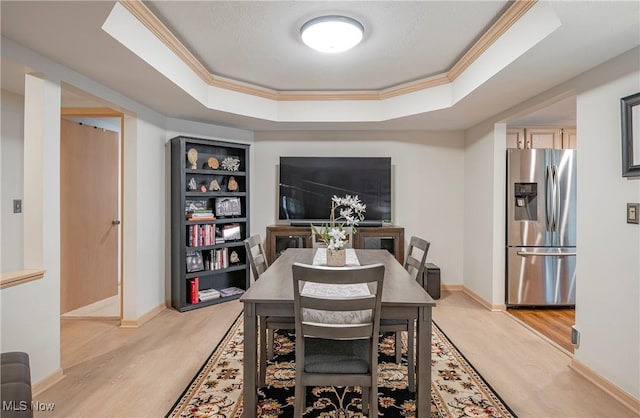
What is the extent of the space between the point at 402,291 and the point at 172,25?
2483 millimetres

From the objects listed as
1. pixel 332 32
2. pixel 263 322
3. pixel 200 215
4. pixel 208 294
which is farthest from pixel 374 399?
pixel 200 215

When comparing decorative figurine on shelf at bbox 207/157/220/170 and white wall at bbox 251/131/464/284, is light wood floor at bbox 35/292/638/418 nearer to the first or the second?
white wall at bbox 251/131/464/284

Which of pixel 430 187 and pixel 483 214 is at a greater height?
pixel 430 187

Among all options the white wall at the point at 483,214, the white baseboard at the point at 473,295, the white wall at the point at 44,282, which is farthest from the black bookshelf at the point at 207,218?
the white wall at the point at 483,214

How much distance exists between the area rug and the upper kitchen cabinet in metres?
3.29

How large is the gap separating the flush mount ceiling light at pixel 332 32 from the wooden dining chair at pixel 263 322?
159 centimetres

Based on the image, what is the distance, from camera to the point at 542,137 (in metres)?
4.62

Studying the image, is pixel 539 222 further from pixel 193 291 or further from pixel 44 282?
pixel 44 282

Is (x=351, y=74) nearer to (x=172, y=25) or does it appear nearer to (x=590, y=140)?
(x=172, y=25)

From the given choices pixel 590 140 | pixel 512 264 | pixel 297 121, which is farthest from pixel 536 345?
Result: pixel 297 121

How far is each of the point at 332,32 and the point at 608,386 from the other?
307 cm

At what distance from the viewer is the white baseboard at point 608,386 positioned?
210 centimetres

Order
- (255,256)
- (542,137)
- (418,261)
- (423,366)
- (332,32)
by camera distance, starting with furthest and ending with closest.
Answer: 1. (542,137)
2. (255,256)
3. (418,261)
4. (332,32)
5. (423,366)

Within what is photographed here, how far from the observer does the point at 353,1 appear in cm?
223
